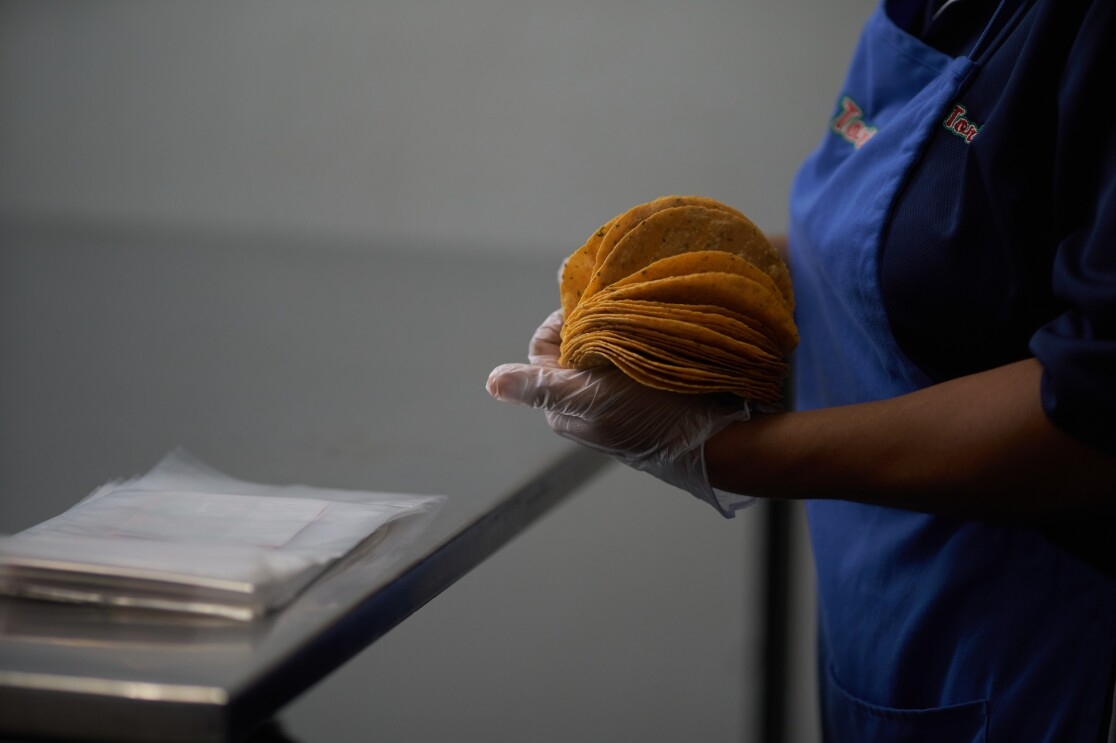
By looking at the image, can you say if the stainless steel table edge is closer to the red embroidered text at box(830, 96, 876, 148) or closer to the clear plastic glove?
the clear plastic glove

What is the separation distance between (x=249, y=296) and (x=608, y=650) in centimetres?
98

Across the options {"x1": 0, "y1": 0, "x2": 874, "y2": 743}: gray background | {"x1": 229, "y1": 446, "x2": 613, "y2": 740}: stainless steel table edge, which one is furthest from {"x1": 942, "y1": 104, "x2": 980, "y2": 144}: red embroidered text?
{"x1": 0, "y1": 0, "x2": 874, "y2": 743}: gray background

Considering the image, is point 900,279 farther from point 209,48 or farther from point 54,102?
point 54,102

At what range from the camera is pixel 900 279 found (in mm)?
726

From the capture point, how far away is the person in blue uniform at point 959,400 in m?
0.60

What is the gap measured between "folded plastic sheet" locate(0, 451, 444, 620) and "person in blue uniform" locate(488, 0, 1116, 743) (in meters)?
0.16

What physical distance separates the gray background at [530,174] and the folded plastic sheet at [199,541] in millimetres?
1173

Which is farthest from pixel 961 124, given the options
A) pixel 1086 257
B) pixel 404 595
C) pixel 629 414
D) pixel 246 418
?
pixel 246 418

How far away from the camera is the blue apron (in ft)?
2.43

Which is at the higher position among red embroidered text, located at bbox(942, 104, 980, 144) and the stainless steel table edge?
red embroidered text, located at bbox(942, 104, 980, 144)

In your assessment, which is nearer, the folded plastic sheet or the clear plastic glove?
the folded plastic sheet

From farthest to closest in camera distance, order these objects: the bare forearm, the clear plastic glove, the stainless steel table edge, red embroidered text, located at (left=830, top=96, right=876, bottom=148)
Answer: red embroidered text, located at (left=830, top=96, right=876, bottom=148)
the clear plastic glove
the bare forearm
the stainless steel table edge

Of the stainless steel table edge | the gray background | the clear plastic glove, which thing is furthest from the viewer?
the gray background

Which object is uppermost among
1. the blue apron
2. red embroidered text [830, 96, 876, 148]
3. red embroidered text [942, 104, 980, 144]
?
red embroidered text [830, 96, 876, 148]
